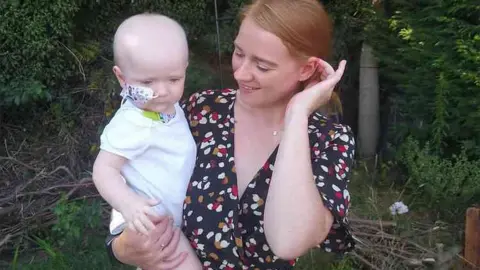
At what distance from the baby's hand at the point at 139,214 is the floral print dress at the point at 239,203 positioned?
23 centimetres

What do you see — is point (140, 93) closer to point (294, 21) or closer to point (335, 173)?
point (294, 21)

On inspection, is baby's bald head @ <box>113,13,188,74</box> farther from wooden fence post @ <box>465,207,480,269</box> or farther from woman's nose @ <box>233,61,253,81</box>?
wooden fence post @ <box>465,207,480,269</box>

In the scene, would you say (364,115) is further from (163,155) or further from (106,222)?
(163,155)

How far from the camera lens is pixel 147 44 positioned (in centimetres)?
194

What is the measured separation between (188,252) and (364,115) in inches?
158

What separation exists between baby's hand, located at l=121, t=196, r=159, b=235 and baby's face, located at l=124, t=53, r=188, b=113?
0.97 ft

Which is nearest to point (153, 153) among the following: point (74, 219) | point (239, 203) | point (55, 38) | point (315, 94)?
point (239, 203)

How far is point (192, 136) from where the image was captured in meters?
2.20

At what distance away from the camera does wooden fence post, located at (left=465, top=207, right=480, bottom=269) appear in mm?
3906

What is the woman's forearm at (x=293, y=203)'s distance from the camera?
1925mm

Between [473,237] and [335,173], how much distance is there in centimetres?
223

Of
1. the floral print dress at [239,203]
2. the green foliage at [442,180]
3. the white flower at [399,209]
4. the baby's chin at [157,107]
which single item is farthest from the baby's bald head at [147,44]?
the green foliage at [442,180]

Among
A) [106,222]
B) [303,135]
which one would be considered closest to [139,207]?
[303,135]

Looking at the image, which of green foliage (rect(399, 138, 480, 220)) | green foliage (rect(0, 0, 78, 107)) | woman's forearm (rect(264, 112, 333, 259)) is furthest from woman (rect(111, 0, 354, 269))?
green foliage (rect(0, 0, 78, 107))
